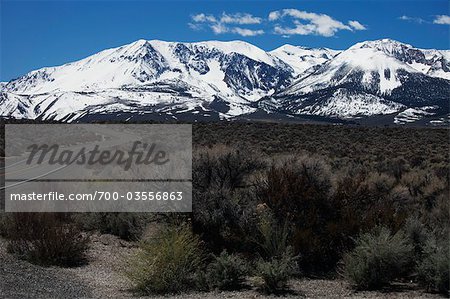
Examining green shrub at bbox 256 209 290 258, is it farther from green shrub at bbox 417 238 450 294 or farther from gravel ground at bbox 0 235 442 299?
green shrub at bbox 417 238 450 294

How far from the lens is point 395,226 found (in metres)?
10.4

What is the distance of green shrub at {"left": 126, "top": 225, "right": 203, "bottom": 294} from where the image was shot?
9039mm

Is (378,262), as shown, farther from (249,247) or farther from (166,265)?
(166,265)

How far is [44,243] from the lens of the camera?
10734 mm

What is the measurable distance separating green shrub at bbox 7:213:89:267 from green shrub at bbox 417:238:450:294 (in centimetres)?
655

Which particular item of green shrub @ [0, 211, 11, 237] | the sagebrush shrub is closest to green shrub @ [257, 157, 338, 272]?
the sagebrush shrub

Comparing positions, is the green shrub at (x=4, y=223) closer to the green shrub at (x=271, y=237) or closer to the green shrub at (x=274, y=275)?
the green shrub at (x=271, y=237)

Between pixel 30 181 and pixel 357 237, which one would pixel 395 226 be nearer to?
pixel 357 237

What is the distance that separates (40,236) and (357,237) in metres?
6.19

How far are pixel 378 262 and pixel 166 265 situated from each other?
355 centimetres

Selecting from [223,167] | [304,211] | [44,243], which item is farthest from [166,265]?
[223,167]

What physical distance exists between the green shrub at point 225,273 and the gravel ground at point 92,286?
269 mm

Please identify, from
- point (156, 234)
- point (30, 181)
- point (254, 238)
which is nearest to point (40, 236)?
point (156, 234)

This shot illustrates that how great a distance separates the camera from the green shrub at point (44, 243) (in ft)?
35.0
